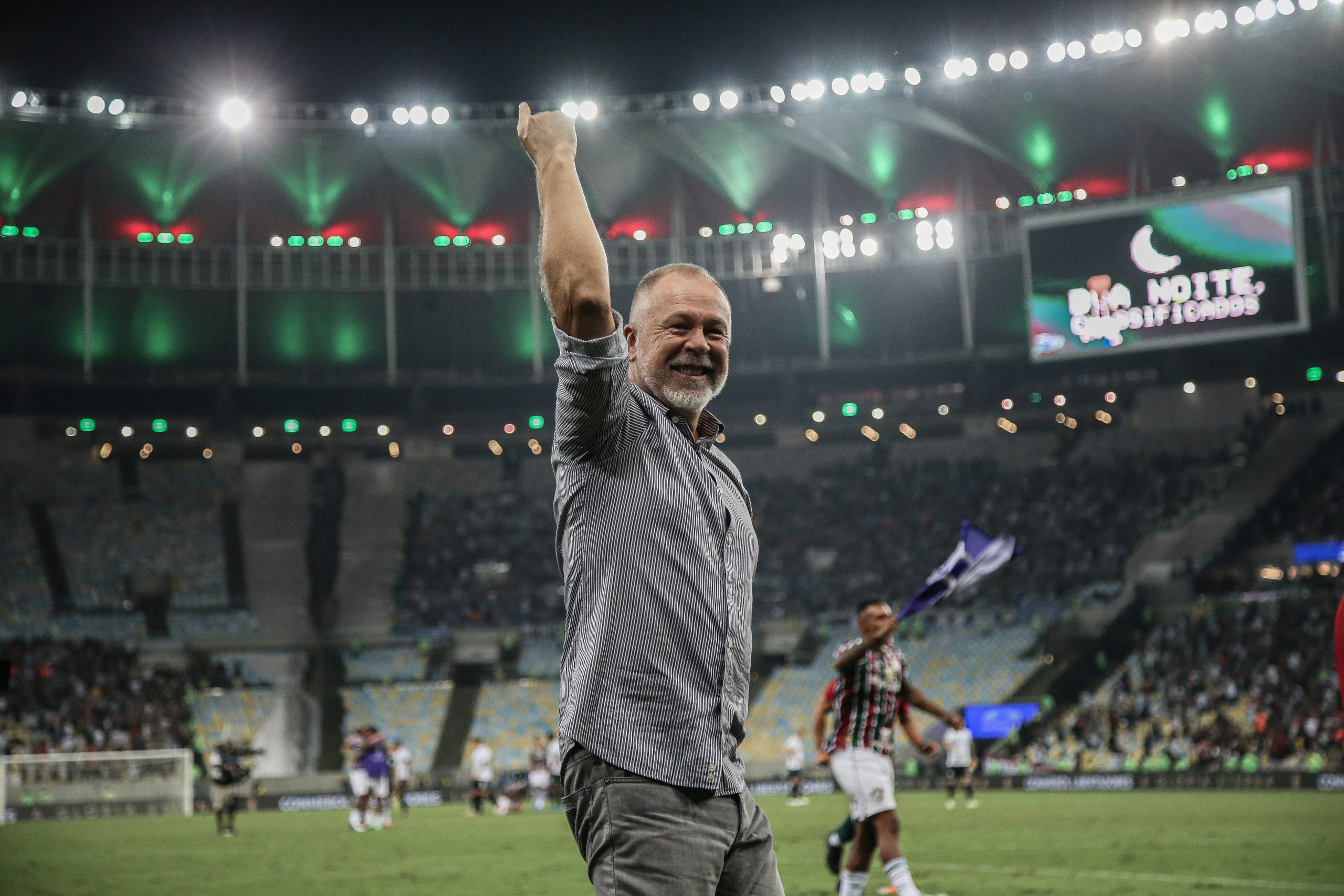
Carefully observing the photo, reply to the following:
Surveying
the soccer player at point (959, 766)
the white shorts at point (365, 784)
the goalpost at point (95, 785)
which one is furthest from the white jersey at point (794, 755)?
the goalpost at point (95, 785)

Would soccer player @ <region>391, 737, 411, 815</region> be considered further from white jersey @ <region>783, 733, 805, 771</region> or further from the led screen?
the led screen

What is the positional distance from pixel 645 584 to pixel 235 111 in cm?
4235

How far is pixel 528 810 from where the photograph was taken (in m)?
33.3

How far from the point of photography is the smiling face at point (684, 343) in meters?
3.78

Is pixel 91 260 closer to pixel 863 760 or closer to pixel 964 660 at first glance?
pixel 964 660

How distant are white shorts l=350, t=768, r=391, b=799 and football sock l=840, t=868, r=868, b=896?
15577 mm

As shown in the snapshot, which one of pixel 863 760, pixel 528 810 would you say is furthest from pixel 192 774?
pixel 863 760

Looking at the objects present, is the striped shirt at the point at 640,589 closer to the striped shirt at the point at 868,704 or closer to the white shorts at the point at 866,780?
the white shorts at the point at 866,780

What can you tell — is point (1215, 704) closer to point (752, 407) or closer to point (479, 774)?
point (479, 774)

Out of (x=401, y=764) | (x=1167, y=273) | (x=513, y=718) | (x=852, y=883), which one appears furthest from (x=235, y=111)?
(x=852, y=883)

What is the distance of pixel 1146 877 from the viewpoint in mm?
13656

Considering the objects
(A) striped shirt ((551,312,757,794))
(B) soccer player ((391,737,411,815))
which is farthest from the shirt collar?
(B) soccer player ((391,737,411,815))

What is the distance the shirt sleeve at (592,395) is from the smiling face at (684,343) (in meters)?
0.21

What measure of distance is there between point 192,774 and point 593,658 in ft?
120
